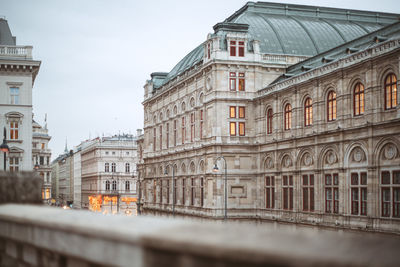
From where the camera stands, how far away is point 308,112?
46.0 m

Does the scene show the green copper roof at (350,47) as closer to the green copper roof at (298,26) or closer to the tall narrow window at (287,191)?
the green copper roof at (298,26)

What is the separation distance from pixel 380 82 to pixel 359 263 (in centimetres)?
3539

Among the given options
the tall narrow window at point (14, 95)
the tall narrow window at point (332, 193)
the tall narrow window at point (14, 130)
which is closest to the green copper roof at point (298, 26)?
the tall narrow window at point (14, 95)

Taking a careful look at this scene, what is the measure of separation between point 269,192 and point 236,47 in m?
13.8

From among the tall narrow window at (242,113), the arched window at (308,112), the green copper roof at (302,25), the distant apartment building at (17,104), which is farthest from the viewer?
the green copper roof at (302,25)

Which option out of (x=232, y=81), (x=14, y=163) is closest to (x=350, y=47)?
(x=232, y=81)

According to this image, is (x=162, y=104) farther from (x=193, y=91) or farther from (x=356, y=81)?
(x=356, y=81)

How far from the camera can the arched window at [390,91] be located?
117 ft

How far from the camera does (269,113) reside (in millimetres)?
52812

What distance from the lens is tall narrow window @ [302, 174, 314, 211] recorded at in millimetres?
45084

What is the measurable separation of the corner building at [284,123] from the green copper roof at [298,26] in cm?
15

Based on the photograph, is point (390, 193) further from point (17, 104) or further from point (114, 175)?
point (114, 175)

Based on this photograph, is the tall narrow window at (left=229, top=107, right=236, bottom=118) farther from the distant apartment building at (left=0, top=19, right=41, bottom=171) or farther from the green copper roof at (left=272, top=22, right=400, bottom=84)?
the distant apartment building at (left=0, top=19, right=41, bottom=171)

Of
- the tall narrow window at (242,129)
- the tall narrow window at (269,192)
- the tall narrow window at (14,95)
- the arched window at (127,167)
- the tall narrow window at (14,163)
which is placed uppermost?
the tall narrow window at (14,95)
